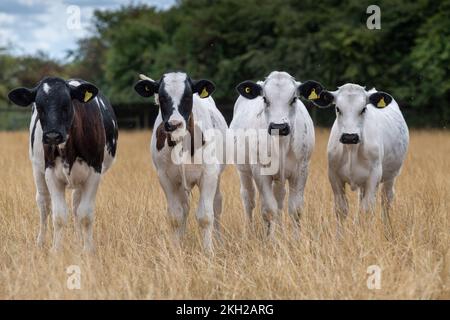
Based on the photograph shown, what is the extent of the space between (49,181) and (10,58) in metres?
49.6

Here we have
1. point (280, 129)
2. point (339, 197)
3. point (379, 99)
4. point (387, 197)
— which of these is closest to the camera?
point (280, 129)

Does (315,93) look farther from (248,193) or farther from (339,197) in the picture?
(248,193)

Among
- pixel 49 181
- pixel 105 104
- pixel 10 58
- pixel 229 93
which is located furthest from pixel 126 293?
pixel 10 58

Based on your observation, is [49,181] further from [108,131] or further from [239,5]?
[239,5]

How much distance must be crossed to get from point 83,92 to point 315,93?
2572 mm

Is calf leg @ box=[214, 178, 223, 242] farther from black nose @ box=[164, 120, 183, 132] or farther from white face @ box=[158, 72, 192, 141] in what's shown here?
black nose @ box=[164, 120, 183, 132]

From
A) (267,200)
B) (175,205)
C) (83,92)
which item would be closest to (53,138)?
(83,92)

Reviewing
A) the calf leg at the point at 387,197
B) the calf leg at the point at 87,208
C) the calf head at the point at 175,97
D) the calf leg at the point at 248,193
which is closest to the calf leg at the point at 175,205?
the calf head at the point at 175,97

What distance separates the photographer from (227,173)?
13.6 metres

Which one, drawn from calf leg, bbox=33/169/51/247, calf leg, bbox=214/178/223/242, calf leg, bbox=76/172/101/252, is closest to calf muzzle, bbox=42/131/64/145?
calf leg, bbox=76/172/101/252

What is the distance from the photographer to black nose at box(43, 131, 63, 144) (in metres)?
7.05

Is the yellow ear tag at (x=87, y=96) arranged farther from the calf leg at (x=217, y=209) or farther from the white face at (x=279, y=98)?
the calf leg at (x=217, y=209)

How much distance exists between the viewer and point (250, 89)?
28.2ft

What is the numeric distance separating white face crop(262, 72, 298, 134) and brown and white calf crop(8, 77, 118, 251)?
1.73m
